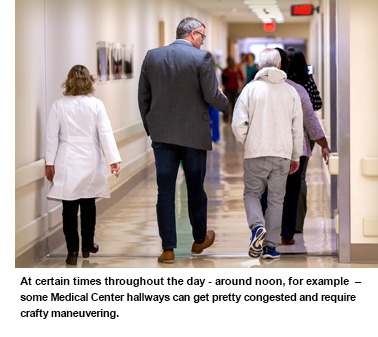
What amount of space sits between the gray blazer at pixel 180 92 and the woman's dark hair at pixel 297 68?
101 cm

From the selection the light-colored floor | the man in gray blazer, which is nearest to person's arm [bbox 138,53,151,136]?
the man in gray blazer

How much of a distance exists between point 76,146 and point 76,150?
0.03 m

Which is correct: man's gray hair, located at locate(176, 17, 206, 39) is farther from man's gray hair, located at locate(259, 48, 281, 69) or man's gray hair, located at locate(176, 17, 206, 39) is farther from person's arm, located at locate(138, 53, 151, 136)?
man's gray hair, located at locate(259, 48, 281, 69)

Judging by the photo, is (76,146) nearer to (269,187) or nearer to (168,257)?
(168,257)

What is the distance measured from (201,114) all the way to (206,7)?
1527 cm

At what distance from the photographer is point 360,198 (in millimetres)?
5840

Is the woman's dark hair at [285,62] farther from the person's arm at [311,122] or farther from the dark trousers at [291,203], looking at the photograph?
the dark trousers at [291,203]

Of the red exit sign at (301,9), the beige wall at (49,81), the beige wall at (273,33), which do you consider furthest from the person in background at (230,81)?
the beige wall at (273,33)

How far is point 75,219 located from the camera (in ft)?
19.7

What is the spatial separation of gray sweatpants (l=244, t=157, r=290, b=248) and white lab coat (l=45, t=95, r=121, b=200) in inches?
39.1

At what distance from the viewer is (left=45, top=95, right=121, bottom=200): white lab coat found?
5914 millimetres

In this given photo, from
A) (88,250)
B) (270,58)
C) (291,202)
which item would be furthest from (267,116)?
(88,250)

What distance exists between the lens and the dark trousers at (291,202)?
6551 mm
